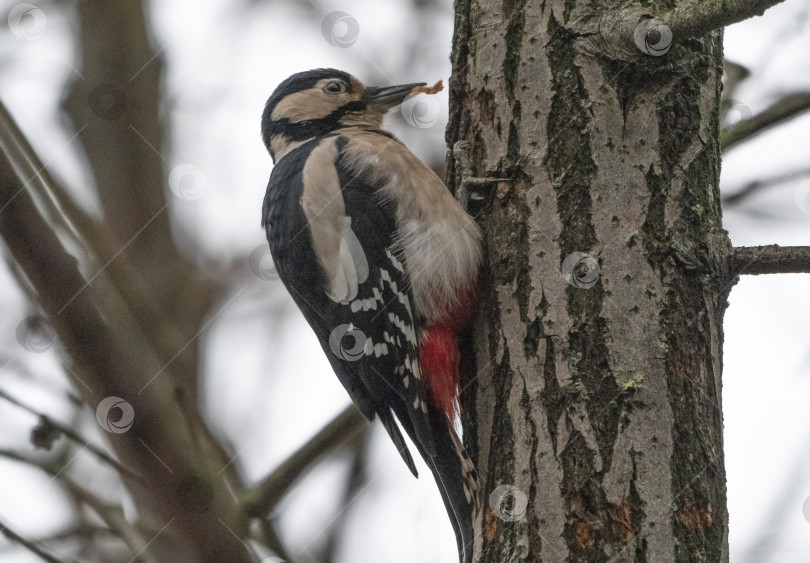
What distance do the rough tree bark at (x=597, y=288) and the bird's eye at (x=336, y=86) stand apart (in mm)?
1098

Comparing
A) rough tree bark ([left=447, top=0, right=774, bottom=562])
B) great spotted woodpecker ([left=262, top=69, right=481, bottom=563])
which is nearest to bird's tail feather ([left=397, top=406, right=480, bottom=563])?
great spotted woodpecker ([left=262, top=69, right=481, bottom=563])

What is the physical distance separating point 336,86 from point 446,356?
4.80 feet

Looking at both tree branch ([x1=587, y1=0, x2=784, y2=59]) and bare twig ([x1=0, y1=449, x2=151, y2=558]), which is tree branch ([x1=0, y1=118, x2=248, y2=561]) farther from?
tree branch ([x1=587, y1=0, x2=784, y2=59])

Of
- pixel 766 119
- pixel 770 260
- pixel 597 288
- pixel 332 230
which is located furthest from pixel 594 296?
pixel 766 119

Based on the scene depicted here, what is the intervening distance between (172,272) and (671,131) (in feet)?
5.87

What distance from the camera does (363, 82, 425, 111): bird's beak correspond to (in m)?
3.31

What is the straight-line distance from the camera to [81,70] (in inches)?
128

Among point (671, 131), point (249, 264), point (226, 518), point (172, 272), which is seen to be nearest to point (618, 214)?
point (671, 131)

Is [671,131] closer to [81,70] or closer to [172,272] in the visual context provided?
[172,272]

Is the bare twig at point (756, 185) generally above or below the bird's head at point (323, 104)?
below

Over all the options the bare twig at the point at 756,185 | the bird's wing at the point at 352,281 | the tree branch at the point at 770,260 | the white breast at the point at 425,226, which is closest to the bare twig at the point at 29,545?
the bird's wing at the point at 352,281

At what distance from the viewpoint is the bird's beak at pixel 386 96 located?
3.31 metres

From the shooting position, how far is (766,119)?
3.03m

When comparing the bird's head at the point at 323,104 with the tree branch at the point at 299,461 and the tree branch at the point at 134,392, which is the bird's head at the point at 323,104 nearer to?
the tree branch at the point at 299,461
